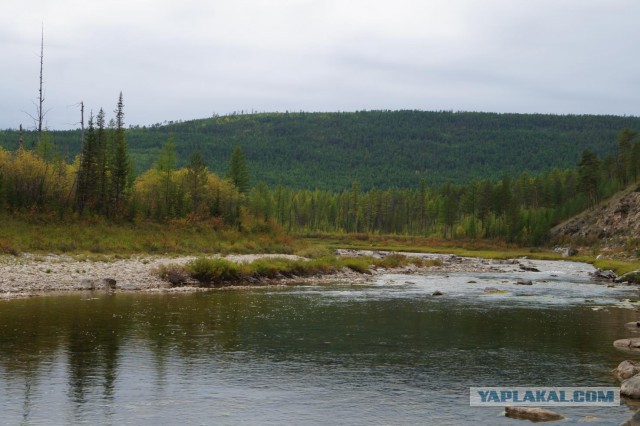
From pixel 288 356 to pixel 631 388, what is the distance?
41.7 feet

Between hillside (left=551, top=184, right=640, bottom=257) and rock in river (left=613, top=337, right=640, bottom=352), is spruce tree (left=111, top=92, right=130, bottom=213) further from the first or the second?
hillside (left=551, top=184, right=640, bottom=257)

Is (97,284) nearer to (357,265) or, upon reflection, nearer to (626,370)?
(357,265)

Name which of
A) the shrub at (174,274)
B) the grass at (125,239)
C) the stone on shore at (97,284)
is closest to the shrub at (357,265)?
the grass at (125,239)

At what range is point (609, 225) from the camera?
122 meters

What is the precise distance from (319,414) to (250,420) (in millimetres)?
2044

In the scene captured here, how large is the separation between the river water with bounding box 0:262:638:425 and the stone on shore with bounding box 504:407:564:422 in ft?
1.55

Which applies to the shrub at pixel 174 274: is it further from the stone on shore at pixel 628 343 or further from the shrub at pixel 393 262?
the stone on shore at pixel 628 343

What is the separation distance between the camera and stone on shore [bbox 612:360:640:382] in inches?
882

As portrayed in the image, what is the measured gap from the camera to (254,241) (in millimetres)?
84750

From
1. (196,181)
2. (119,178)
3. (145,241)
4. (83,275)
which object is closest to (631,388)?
(83,275)

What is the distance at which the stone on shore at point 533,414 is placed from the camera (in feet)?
59.1

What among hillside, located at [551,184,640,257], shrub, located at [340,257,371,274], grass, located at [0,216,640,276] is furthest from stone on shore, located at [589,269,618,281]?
hillside, located at [551,184,640,257]

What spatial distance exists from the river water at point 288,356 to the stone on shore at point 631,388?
3.10ft

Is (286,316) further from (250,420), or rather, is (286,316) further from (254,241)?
(254,241)
